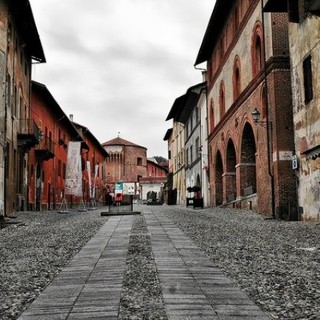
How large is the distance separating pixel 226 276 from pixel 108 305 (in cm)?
193

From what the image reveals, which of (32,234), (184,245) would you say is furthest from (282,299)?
(32,234)

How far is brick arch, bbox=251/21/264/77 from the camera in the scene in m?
19.0

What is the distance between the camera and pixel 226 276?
5.59 metres

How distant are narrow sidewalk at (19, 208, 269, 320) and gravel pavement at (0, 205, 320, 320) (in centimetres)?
13

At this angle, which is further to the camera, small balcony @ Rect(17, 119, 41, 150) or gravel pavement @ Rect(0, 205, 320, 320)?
small balcony @ Rect(17, 119, 41, 150)

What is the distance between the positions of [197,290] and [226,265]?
1.75 m

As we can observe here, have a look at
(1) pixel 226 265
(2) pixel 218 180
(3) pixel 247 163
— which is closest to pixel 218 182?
(2) pixel 218 180

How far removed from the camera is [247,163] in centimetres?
2283

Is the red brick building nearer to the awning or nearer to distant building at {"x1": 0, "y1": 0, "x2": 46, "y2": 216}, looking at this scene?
the awning

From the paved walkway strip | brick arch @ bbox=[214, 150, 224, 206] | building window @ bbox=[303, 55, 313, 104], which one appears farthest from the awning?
brick arch @ bbox=[214, 150, 224, 206]

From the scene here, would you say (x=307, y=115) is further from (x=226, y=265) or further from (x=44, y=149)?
(x=44, y=149)

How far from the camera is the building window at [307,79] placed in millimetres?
13852

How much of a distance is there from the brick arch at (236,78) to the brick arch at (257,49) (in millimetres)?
2788

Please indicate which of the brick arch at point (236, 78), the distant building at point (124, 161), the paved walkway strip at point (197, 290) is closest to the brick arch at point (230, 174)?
the brick arch at point (236, 78)
